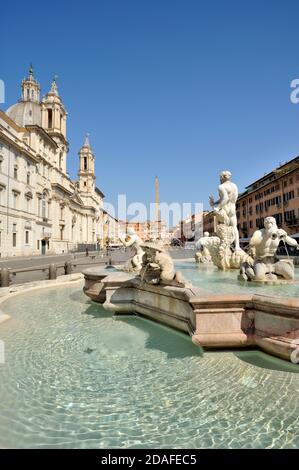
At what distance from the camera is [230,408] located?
2.73 metres

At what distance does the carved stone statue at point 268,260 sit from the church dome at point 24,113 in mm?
59588

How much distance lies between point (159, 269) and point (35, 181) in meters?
48.5


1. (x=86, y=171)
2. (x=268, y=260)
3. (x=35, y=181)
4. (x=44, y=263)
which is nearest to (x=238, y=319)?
(x=268, y=260)

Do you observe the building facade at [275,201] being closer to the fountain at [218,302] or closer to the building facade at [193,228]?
the building facade at [193,228]

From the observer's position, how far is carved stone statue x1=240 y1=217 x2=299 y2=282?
5.91m

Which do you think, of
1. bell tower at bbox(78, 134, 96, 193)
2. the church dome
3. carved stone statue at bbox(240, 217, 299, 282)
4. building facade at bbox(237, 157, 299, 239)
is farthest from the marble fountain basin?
bell tower at bbox(78, 134, 96, 193)

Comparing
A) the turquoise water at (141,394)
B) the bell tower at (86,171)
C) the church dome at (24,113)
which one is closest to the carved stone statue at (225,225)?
the turquoise water at (141,394)

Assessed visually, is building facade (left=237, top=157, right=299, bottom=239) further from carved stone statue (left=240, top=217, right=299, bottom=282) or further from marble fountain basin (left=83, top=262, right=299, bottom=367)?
marble fountain basin (left=83, top=262, right=299, bottom=367)

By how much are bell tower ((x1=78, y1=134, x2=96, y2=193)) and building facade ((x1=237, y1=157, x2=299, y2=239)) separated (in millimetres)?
54299

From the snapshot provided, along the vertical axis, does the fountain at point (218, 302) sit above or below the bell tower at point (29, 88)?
below

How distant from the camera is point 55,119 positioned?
65.7m

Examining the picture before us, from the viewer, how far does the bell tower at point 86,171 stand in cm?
9738

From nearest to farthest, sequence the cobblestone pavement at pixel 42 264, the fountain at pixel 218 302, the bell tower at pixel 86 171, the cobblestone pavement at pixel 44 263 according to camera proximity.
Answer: the fountain at pixel 218 302 < the cobblestone pavement at pixel 42 264 < the cobblestone pavement at pixel 44 263 < the bell tower at pixel 86 171
